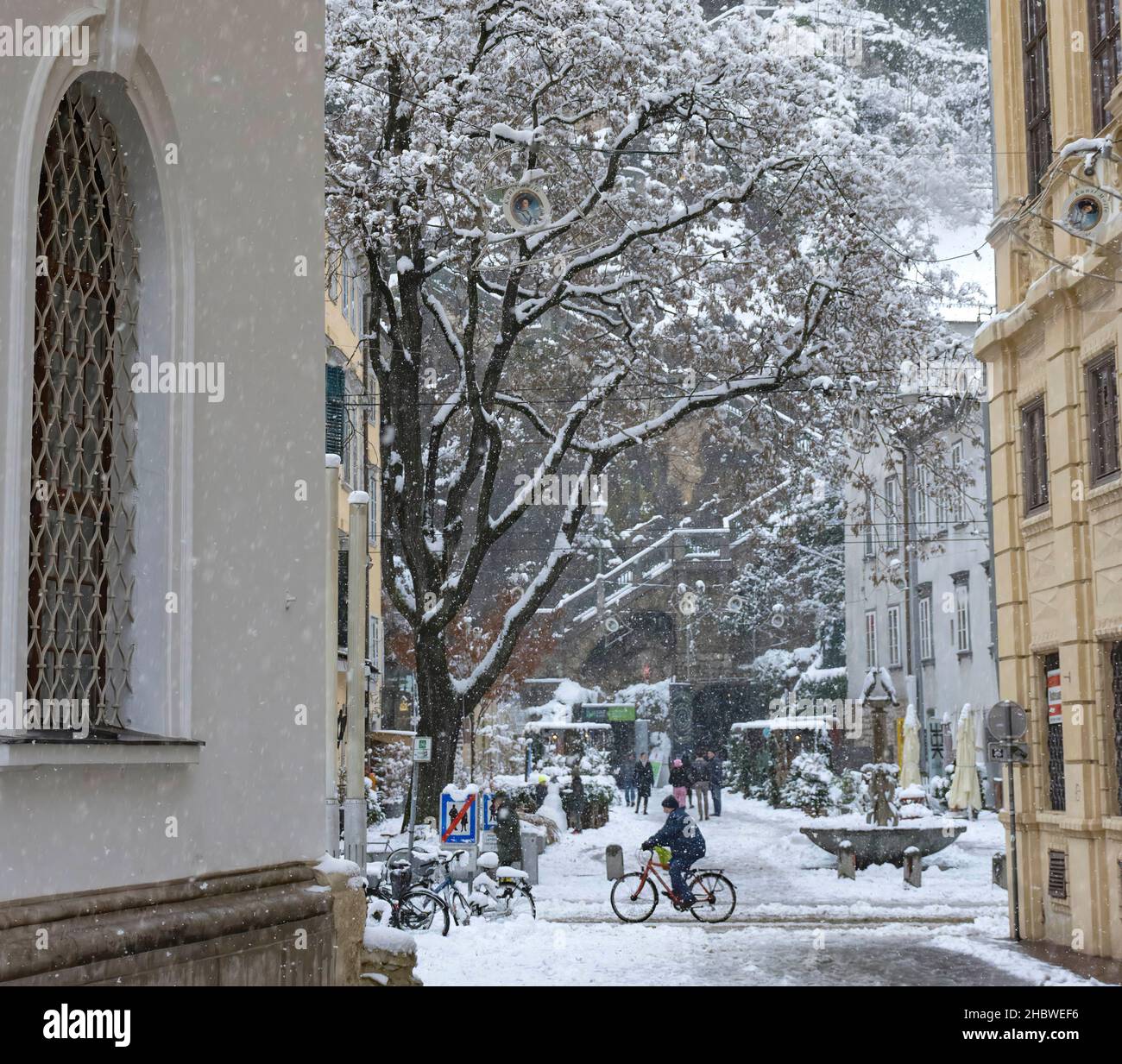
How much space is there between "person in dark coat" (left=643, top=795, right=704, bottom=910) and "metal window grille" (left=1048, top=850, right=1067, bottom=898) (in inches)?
167

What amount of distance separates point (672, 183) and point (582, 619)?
123ft

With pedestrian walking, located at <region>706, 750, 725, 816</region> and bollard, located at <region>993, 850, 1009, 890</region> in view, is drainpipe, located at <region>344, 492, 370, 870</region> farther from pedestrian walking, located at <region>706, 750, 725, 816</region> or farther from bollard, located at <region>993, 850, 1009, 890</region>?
pedestrian walking, located at <region>706, 750, 725, 816</region>

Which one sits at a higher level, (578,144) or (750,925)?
(578,144)

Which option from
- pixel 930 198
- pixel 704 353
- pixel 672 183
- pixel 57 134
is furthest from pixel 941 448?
pixel 57 134

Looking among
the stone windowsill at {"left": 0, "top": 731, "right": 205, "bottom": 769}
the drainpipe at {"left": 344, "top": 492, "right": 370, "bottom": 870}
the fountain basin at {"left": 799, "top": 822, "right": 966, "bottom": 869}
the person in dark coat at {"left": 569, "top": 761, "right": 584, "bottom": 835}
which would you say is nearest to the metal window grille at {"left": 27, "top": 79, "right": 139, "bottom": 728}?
the stone windowsill at {"left": 0, "top": 731, "right": 205, "bottom": 769}

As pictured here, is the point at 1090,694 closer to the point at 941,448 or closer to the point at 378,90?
the point at 941,448

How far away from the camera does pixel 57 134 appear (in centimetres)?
628

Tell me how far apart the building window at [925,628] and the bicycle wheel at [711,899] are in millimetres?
24854

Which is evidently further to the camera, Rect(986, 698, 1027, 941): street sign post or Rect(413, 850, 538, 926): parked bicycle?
Rect(413, 850, 538, 926): parked bicycle

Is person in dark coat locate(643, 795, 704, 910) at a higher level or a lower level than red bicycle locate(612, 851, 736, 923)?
higher

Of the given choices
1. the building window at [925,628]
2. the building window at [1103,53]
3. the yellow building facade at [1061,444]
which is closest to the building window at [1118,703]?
the yellow building facade at [1061,444]

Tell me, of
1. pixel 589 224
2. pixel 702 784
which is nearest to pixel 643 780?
pixel 702 784

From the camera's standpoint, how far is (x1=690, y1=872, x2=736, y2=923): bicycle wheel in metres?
20.4

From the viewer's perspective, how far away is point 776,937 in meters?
18.5
